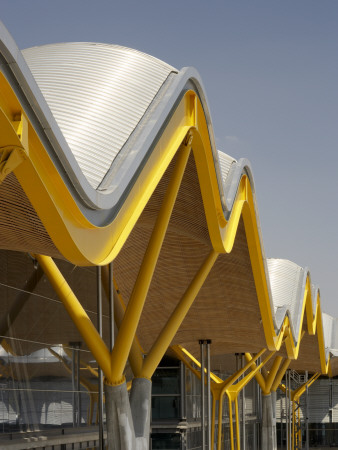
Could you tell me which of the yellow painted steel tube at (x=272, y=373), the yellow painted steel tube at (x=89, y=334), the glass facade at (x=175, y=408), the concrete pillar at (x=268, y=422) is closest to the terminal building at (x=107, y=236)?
the yellow painted steel tube at (x=89, y=334)

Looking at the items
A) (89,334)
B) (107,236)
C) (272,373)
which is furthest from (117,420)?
(272,373)

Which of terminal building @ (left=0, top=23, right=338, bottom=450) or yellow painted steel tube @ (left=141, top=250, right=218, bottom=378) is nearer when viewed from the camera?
terminal building @ (left=0, top=23, right=338, bottom=450)

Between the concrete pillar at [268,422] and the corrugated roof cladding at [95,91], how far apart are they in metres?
43.9

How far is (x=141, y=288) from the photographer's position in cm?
1903

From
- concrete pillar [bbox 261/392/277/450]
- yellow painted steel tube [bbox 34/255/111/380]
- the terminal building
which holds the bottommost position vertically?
concrete pillar [bbox 261/392/277/450]

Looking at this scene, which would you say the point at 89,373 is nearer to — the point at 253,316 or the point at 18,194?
the point at 253,316

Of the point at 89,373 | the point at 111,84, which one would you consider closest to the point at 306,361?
the point at 89,373

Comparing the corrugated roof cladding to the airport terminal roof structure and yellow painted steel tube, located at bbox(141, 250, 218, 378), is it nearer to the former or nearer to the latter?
the airport terminal roof structure

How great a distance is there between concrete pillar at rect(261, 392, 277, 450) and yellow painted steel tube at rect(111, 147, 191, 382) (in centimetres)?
4285

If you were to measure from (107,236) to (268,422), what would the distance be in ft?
170

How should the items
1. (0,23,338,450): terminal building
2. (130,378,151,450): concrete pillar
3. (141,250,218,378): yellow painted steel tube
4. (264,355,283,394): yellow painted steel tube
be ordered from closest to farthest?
(0,23,338,450): terminal building → (130,378,151,450): concrete pillar → (141,250,218,378): yellow painted steel tube → (264,355,283,394): yellow painted steel tube

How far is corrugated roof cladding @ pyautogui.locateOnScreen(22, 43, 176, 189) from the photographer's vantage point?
15133 millimetres

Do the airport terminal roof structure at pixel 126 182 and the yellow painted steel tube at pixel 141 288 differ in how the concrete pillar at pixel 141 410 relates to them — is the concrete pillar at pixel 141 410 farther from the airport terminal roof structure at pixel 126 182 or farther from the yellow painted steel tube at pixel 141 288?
the yellow painted steel tube at pixel 141 288

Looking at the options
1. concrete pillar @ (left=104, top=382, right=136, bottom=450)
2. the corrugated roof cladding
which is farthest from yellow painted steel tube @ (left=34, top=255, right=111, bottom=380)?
the corrugated roof cladding
